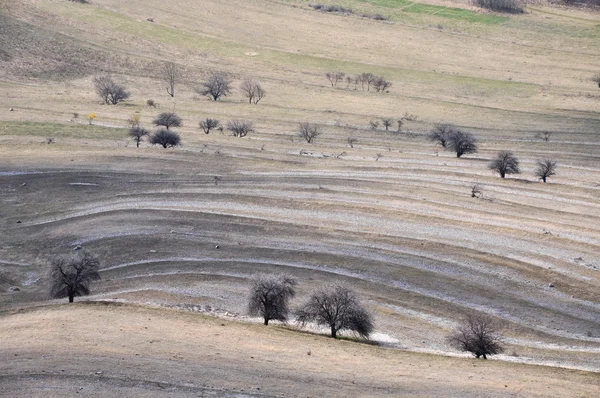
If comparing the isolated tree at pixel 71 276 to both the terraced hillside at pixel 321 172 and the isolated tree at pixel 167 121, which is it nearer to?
the terraced hillside at pixel 321 172

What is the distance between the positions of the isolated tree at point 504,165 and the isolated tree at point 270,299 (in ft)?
120

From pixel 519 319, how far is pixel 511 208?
19754 millimetres

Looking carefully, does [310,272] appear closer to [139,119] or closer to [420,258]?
[420,258]

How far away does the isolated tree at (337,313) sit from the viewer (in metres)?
51.1

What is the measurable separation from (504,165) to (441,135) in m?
14.2

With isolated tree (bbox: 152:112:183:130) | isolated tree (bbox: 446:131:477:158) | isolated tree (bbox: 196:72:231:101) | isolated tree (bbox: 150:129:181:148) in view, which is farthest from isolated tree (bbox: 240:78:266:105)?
isolated tree (bbox: 446:131:477:158)

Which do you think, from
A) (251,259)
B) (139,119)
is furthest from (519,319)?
(139,119)

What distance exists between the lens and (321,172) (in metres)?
83.8

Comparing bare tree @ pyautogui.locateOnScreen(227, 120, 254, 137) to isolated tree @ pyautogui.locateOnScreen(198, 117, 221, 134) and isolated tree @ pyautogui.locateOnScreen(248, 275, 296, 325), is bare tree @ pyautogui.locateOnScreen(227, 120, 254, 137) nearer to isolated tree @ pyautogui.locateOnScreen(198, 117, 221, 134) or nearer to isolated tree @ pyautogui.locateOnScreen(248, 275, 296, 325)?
isolated tree @ pyautogui.locateOnScreen(198, 117, 221, 134)

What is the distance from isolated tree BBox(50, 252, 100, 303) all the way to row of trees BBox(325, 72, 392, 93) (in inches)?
2877

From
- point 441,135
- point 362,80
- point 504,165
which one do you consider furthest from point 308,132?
point 362,80

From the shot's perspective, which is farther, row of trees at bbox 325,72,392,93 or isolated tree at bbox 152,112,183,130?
row of trees at bbox 325,72,392,93

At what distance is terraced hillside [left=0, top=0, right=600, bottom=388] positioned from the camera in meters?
59.2

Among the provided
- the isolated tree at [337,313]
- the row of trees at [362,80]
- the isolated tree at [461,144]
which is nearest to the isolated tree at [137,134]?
the isolated tree at [461,144]
